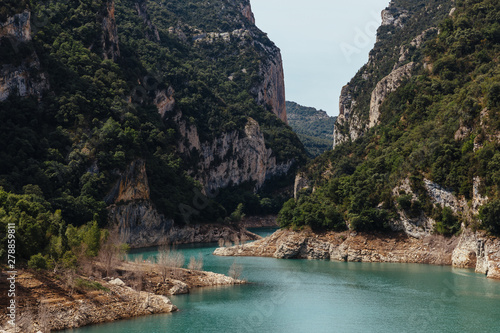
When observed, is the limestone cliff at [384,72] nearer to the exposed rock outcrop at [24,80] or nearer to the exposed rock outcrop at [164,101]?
Result: the exposed rock outcrop at [164,101]

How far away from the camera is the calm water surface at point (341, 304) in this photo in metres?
48.1

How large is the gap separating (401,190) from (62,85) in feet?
240

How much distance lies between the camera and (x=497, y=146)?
7469 centimetres

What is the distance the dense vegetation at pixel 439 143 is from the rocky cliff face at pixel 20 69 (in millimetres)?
55031

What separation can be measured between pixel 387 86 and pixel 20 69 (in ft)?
294

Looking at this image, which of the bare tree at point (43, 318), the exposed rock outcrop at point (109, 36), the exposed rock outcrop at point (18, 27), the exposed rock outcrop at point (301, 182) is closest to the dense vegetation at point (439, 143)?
the exposed rock outcrop at point (301, 182)

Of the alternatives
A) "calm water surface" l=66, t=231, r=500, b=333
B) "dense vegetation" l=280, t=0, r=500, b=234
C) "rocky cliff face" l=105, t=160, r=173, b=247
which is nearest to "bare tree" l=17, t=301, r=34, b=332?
"calm water surface" l=66, t=231, r=500, b=333

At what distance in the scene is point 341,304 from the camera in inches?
2285

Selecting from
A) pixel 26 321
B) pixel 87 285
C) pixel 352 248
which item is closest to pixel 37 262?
pixel 87 285

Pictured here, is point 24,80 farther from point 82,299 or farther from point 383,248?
point 383,248

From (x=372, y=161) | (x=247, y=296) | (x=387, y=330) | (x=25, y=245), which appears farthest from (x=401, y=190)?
(x=25, y=245)

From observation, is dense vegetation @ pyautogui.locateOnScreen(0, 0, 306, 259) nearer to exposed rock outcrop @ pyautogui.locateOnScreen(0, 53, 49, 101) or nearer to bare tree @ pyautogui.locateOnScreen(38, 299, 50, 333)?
exposed rock outcrop @ pyautogui.locateOnScreen(0, 53, 49, 101)

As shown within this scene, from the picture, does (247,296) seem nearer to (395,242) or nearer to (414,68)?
(395,242)

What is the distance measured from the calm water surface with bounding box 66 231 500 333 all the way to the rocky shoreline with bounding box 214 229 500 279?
8.09 ft
